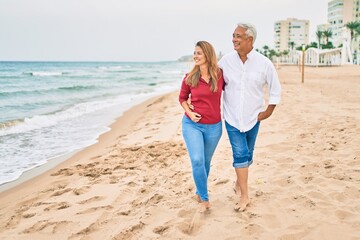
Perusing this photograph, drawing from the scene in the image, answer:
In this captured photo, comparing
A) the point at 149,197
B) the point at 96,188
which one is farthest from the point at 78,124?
the point at 149,197

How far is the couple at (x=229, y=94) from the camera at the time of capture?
10.1 ft

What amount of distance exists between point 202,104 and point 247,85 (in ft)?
1.51

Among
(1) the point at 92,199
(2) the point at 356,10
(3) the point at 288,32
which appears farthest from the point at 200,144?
(3) the point at 288,32

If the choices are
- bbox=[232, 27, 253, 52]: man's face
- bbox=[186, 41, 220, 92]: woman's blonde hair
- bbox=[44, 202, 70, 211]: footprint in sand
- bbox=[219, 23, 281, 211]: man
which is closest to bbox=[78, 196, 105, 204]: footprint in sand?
bbox=[44, 202, 70, 211]: footprint in sand

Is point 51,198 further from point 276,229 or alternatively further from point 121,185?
point 276,229

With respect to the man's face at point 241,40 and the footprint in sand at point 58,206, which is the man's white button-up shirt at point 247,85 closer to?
the man's face at point 241,40

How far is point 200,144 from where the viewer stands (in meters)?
3.14

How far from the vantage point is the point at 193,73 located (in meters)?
3.16

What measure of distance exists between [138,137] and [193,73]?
14.6 ft

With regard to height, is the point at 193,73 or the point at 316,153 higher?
the point at 193,73

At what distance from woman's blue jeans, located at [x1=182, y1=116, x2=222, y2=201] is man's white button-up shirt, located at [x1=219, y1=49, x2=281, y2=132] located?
0.22 meters

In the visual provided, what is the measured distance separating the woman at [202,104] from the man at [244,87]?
4.6 inches

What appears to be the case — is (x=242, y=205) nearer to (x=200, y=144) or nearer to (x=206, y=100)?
(x=200, y=144)

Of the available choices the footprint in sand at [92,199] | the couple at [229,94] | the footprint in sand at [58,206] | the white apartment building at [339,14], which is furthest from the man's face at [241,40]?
the white apartment building at [339,14]
